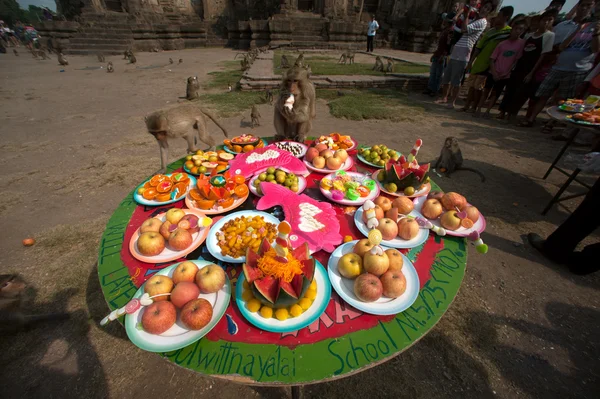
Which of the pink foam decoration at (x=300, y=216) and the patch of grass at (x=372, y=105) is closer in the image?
the pink foam decoration at (x=300, y=216)

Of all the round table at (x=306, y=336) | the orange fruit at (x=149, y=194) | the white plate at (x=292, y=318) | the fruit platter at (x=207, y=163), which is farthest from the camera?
the fruit platter at (x=207, y=163)

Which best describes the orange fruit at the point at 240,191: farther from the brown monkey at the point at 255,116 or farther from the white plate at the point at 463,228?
the brown monkey at the point at 255,116

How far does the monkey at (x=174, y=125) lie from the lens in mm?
2765

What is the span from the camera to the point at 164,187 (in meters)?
2.50

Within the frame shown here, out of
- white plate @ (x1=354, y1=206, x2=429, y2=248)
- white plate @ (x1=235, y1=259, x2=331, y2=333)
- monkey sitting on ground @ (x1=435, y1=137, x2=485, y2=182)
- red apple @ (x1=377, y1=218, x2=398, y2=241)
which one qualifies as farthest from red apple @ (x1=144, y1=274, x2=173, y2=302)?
monkey sitting on ground @ (x1=435, y1=137, x2=485, y2=182)

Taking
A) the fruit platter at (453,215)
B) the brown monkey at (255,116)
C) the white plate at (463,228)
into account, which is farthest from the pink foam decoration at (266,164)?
the brown monkey at (255,116)

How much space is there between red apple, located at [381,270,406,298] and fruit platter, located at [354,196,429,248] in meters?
0.39

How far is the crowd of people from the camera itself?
20.4 feet

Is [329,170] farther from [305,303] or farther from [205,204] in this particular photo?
[305,303]

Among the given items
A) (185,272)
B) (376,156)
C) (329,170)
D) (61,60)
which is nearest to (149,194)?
(185,272)

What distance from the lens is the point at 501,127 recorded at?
26.0 feet

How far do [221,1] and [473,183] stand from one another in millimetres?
32042

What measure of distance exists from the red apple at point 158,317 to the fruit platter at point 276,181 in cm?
138

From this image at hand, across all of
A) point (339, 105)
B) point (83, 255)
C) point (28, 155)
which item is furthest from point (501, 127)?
point (28, 155)
